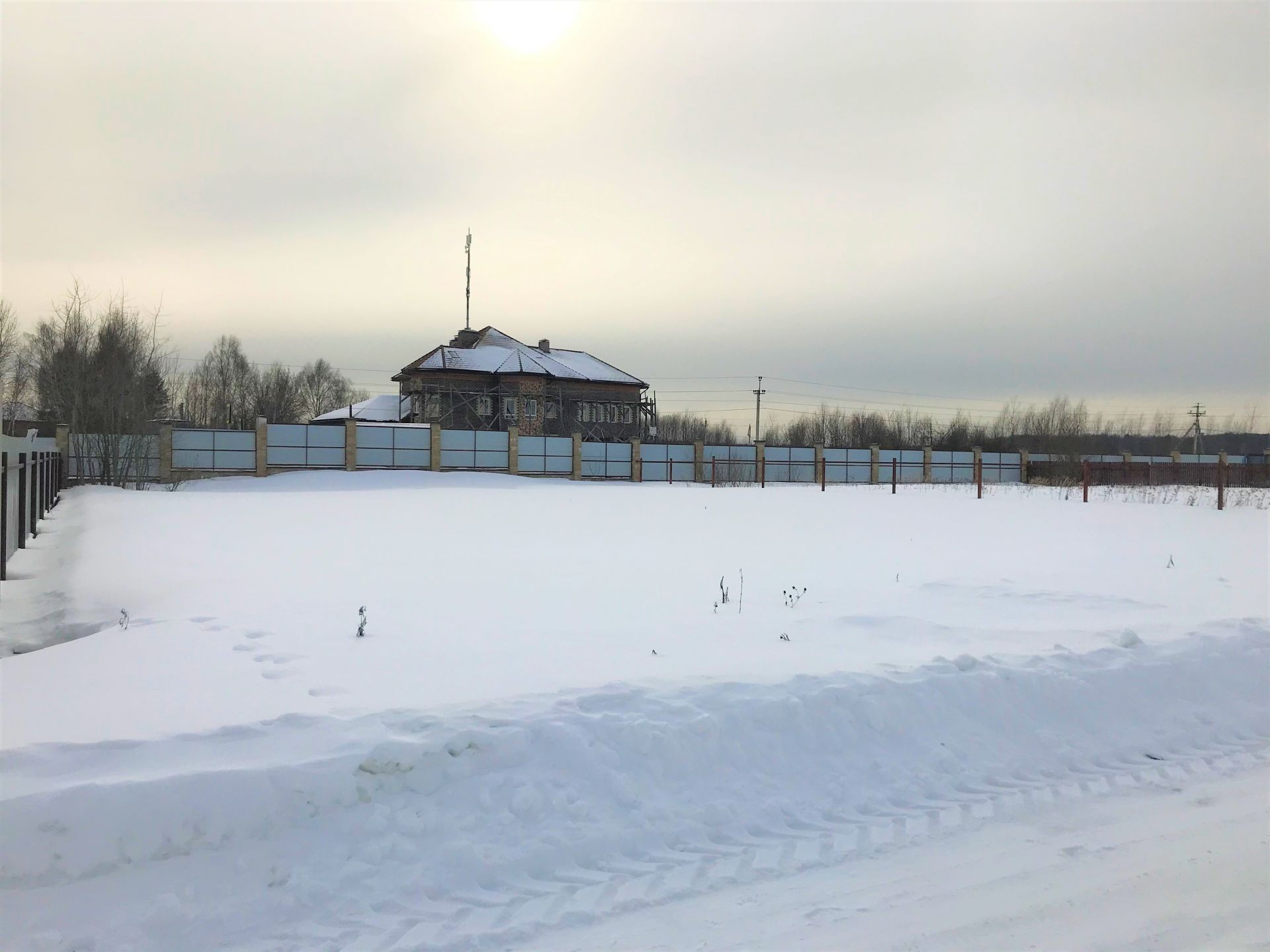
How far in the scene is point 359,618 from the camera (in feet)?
24.9

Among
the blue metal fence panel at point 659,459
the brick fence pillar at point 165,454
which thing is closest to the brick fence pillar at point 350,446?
the brick fence pillar at point 165,454

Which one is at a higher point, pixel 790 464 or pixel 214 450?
pixel 214 450

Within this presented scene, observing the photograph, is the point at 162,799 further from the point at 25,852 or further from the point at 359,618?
the point at 359,618

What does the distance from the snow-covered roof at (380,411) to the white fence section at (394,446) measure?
13.4 meters

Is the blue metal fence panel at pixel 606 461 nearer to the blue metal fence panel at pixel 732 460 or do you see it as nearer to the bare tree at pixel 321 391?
the blue metal fence panel at pixel 732 460

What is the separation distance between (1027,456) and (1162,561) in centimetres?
3720

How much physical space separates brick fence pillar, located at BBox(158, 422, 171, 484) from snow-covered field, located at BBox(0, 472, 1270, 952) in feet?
83.9

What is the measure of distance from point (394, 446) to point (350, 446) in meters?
1.81

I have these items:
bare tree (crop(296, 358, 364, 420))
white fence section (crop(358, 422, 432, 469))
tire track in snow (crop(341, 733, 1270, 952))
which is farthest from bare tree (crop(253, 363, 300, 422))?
tire track in snow (crop(341, 733, 1270, 952))

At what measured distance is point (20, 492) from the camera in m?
12.4

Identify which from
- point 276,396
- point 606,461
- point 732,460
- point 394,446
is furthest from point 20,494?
point 276,396

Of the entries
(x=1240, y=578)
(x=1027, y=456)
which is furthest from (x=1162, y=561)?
(x=1027, y=456)

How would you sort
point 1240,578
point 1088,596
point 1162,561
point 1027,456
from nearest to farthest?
point 1088,596
point 1240,578
point 1162,561
point 1027,456

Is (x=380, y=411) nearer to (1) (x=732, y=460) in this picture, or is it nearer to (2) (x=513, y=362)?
(2) (x=513, y=362)
